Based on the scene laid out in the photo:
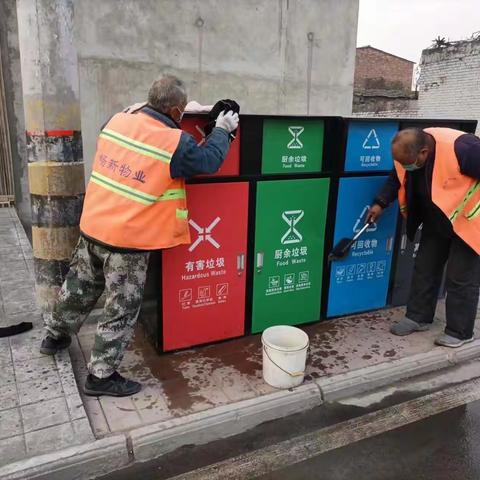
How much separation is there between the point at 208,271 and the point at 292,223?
30.5 inches

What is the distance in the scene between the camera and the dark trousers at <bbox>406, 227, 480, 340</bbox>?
370cm

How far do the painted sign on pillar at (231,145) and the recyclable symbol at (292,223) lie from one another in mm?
564

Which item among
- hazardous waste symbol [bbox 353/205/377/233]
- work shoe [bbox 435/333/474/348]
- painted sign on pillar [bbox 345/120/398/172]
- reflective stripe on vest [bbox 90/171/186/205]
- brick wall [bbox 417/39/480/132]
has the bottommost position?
work shoe [bbox 435/333/474/348]

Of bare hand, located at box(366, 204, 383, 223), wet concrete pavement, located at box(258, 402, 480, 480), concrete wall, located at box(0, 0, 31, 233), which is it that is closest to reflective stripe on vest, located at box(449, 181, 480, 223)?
bare hand, located at box(366, 204, 383, 223)

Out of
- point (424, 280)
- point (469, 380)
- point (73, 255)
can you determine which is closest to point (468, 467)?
point (469, 380)

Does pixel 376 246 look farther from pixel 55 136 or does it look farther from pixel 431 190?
pixel 55 136

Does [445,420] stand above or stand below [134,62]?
below

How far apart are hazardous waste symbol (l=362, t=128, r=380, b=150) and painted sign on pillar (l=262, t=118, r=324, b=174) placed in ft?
1.37

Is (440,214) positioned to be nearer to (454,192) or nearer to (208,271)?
(454,192)

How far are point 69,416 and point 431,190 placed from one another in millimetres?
2813

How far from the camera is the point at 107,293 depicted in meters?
2.93

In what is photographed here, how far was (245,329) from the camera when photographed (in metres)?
3.86

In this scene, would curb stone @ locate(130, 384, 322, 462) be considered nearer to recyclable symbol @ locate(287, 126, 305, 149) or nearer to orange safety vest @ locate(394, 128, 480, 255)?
orange safety vest @ locate(394, 128, 480, 255)

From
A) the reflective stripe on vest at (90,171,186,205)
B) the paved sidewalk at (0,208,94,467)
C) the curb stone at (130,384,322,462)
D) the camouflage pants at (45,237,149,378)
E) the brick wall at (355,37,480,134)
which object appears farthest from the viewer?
the brick wall at (355,37,480,134)
